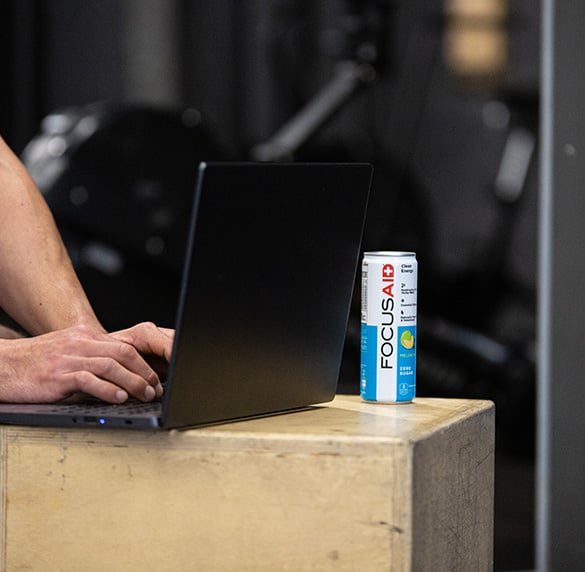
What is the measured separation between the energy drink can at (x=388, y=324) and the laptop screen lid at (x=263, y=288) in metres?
0.02

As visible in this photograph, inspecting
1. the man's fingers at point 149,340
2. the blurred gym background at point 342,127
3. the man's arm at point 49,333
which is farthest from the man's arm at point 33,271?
the blurred gym background at point 342,127

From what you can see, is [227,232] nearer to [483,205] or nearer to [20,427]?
[20,427]

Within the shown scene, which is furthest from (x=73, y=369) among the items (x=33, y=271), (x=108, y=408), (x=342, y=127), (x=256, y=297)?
(x=342, y=127)

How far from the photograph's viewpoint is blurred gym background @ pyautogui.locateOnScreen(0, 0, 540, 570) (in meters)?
3.40

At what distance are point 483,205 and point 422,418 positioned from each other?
2.89 m

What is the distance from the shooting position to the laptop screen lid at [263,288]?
1.04 m

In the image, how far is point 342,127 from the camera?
4.07 metres

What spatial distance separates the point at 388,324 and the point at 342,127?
289cm

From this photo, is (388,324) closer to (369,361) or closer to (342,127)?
(369,361)

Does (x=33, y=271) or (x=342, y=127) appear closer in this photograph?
(x=33, y=271)

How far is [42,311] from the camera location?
1.40 meters

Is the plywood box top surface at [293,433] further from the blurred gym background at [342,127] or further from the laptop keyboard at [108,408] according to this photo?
the blurred gym background at [342,127]

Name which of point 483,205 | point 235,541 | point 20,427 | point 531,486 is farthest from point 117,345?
point 483,205

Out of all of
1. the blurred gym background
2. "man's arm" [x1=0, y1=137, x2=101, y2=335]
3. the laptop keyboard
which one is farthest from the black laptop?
the blurred gym background
